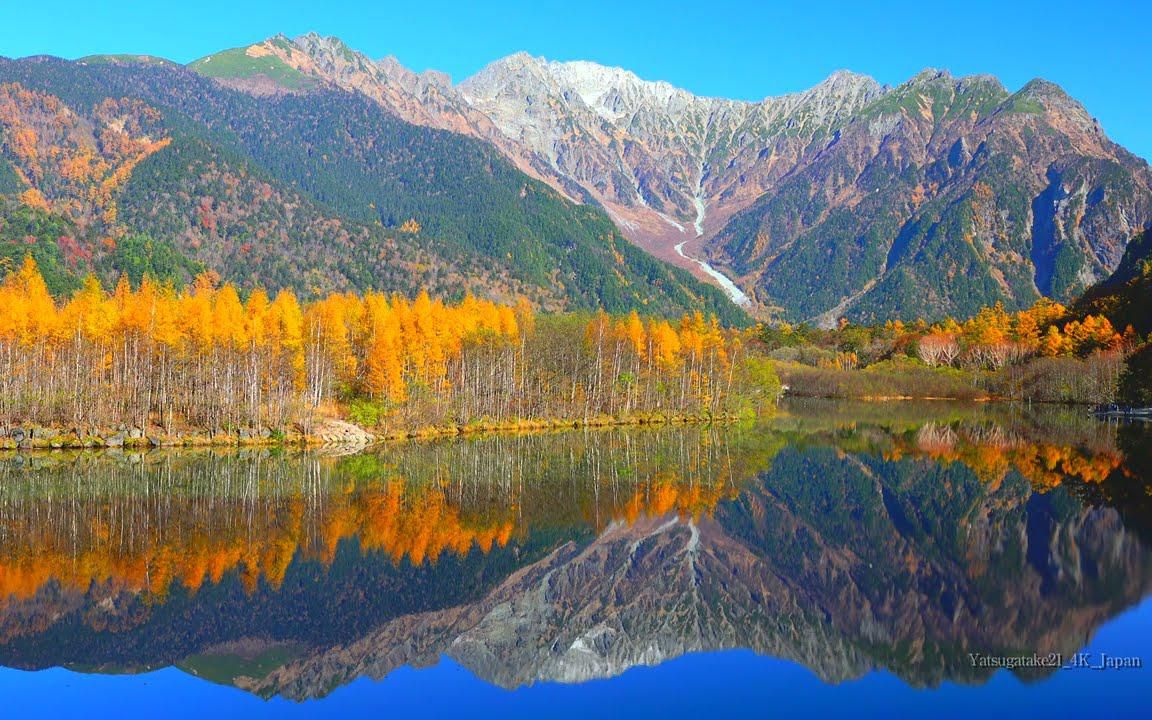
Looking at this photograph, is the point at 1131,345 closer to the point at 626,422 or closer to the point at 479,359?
the point at 626,422

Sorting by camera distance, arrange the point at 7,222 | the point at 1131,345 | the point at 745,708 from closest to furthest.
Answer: the point at 745,708 → the point at 1131,345 → the point at 7,222

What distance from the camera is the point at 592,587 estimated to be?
30016 mm

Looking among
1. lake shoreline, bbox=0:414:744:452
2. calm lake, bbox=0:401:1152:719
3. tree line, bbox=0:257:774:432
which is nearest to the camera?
calm lake, bbox=0:401:1152:719

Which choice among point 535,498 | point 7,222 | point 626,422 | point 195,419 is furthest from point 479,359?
point 7,222

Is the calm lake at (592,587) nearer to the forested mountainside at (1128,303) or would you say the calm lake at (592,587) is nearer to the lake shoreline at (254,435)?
the lake shoreline at (254,435)

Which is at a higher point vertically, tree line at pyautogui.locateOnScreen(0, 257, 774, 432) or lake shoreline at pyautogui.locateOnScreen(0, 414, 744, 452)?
tree line at pyautogui.locateOnScreen(0, 257, 774, 432)

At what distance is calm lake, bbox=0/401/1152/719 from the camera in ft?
69.9

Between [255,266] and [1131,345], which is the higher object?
[255,266]

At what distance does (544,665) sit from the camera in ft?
76.7

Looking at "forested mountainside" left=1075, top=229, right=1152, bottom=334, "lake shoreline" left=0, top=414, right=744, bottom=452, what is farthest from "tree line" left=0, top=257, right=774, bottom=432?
"forested mountainside" left=1075, top=229, right=1152, bottom=334

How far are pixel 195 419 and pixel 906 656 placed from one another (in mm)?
59468

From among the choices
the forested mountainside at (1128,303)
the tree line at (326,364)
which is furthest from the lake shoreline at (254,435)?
the forested mountainside at (1128,303)

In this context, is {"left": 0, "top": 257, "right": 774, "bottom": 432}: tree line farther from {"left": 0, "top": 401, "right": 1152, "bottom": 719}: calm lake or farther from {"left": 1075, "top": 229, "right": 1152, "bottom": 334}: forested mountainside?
{"left": 1075, "top": 229, "right": 1152, "bottom": 334}: forested mountainside

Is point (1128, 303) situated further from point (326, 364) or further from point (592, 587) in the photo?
point (592, 587)
